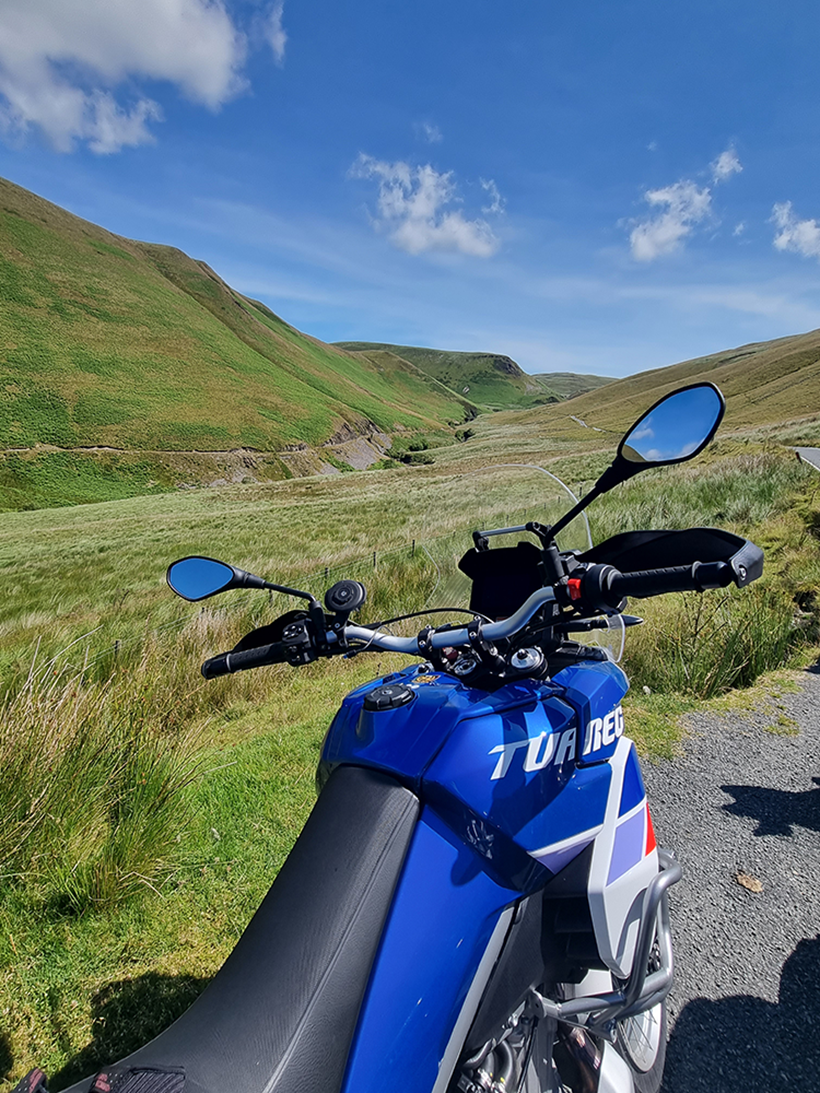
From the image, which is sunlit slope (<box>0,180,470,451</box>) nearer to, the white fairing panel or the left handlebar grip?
the left handlebar grip

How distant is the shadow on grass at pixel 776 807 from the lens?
11.7 feet

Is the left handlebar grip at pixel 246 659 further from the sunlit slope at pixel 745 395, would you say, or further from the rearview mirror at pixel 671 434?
the sunlit slope at pixel 745 395

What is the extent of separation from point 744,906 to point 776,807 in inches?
→ 40.9

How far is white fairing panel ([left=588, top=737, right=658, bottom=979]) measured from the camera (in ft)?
5.27

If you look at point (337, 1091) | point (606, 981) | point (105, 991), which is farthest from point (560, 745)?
point (105, 991)

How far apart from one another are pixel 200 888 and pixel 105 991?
0.61 metres

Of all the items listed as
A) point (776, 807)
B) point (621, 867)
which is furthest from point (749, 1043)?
point (776, 807)

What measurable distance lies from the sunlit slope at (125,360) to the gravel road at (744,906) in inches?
2438

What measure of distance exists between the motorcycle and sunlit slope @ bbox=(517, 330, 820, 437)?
1246 inches

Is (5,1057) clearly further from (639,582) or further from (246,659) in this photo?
(639,582)

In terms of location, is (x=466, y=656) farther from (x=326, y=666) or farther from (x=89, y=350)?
(x=89, y=350)

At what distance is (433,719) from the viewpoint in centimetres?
141

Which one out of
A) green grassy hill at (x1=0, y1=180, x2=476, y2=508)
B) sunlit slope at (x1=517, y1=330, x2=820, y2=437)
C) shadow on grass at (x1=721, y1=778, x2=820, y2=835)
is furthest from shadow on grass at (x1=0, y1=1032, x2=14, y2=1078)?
green grassy hill at (x1=0, y1=180, x2=476, y2=508)

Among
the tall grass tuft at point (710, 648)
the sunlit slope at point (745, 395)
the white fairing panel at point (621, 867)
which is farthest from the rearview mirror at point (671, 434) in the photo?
the sunlit slope at point (745, 395)
